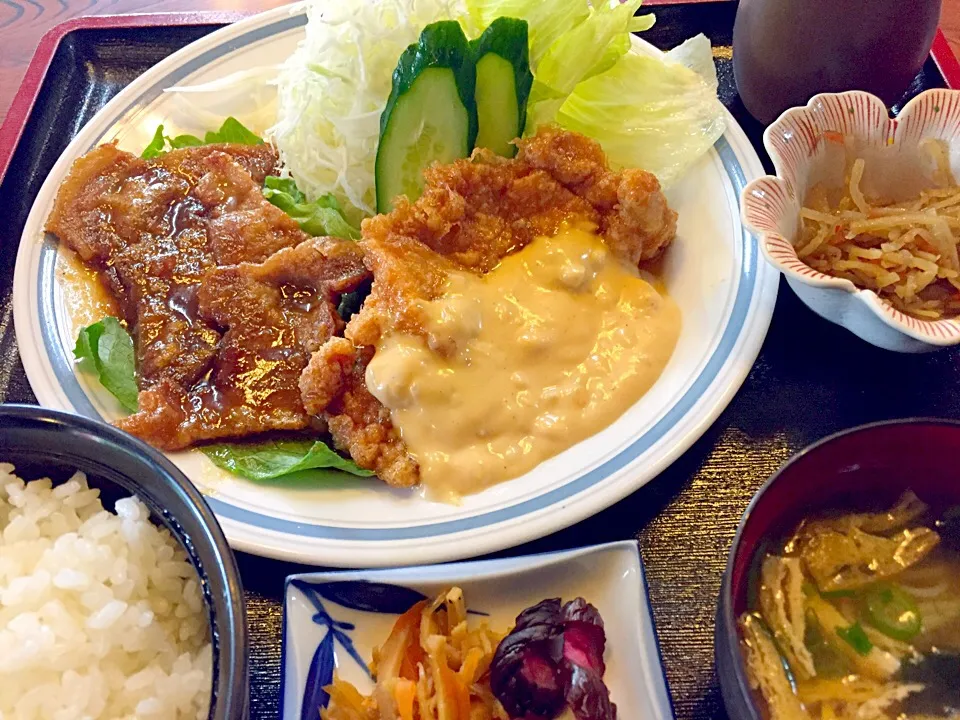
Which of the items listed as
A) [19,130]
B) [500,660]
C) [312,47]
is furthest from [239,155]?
[500,660]

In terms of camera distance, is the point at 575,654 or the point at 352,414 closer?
the point at 575,654

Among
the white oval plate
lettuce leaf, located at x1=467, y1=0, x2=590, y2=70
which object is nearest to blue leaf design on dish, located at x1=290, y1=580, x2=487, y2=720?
the white oval plate

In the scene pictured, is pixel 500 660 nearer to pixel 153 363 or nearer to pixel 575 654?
pixel 575 654

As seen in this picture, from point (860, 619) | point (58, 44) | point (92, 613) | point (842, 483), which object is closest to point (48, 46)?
point (58, 44)

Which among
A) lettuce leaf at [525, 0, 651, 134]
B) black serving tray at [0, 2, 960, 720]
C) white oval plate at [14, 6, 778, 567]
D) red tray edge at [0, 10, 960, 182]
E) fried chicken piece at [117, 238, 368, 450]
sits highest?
red tray edge at [0, 10, 960, 182]

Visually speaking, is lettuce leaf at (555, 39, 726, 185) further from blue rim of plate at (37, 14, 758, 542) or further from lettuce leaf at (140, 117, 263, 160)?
lettuce leaf at (140, 117, 263, 160)
